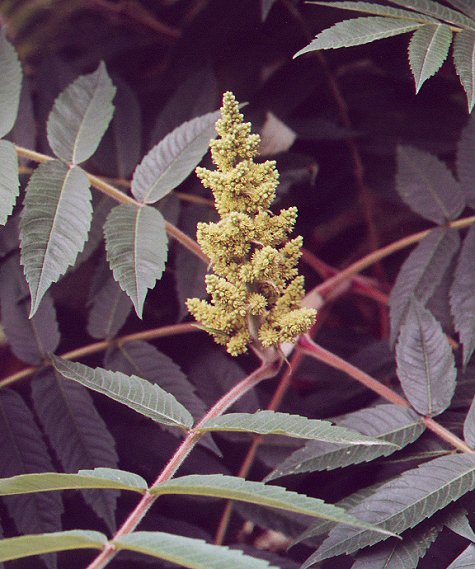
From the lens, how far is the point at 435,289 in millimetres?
1499

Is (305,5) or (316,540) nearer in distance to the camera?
(316,540)

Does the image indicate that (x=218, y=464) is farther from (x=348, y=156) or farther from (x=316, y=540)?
(x=348, y=156)

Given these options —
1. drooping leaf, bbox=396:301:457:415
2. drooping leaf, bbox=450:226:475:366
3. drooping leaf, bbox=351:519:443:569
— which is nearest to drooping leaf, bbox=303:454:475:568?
drooping leaf, bbox=351:519:443:569

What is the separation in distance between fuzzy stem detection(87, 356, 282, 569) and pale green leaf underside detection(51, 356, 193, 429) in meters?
0.03

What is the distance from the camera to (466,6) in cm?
138

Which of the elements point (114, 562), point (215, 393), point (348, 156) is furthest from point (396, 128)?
point (114, 562)

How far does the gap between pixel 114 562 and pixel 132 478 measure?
49 cm

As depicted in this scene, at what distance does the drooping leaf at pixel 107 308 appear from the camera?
1.49m

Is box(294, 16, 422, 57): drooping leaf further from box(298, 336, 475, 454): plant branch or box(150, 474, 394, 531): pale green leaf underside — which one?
box(150, 474, 394, 531): pale green leaf underside

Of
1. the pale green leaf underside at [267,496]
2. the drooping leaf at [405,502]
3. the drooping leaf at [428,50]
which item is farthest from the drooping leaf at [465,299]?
the pale green leaf underside at [267,496]

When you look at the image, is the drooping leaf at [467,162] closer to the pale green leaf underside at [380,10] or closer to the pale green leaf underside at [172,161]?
the pale green leaf underside at [380,10]

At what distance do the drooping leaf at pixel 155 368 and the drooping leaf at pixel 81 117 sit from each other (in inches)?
15.1

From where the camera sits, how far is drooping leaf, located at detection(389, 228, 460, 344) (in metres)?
1.41

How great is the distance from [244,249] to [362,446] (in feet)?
1.17
